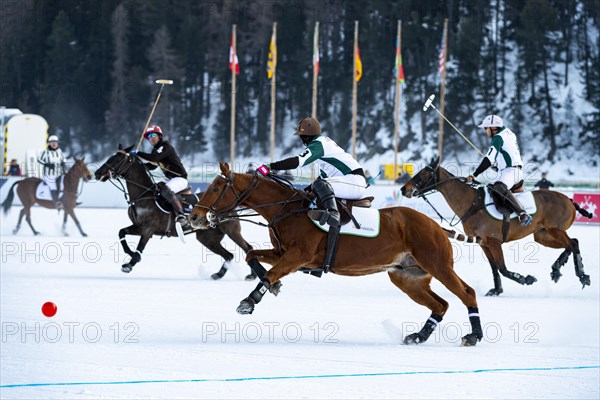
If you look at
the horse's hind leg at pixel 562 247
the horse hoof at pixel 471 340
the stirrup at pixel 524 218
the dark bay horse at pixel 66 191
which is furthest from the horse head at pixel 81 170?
the horse hoof at pixel 471 340

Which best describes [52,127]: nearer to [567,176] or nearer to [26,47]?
[26,47]

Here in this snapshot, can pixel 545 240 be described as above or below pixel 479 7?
below

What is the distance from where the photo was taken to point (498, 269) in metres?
14.2

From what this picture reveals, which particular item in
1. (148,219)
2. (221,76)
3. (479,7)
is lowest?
(148,219)

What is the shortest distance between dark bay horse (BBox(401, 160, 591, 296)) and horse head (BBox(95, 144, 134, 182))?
4564mm

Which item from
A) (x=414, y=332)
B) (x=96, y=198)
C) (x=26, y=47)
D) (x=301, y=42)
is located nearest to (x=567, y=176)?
(x=301, y=42)

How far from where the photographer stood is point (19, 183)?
25.6 m

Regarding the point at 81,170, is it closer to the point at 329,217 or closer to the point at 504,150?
the point at 504,150

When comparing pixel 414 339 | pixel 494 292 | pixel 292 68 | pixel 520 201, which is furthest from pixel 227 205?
pixel 292 68

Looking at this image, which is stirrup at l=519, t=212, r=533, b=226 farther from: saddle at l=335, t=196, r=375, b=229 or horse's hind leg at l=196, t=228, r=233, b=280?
saddle at l=335, t=196, r=375, b=229

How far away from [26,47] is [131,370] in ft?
241

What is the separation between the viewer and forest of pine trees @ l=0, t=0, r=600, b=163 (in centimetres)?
6394

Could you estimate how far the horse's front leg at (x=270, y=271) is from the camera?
28.6 feet

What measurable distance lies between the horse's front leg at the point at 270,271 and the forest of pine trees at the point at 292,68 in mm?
53291
